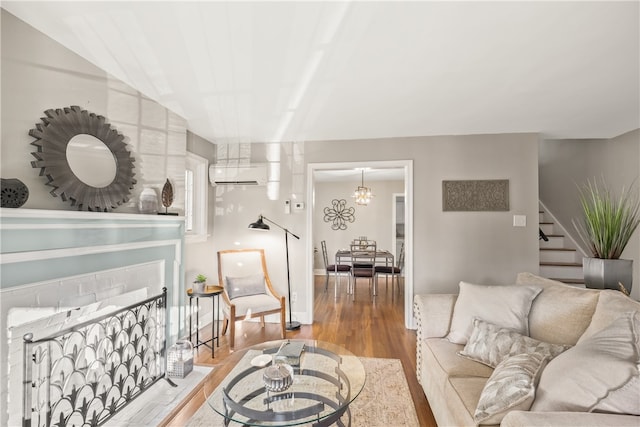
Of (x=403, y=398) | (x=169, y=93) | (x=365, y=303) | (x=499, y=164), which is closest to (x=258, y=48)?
(x=169, y=93)

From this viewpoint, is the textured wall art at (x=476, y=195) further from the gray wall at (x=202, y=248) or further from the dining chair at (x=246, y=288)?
the gray wall at (x=202, y=248)

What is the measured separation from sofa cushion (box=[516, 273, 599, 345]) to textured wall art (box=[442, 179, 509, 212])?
1717mm

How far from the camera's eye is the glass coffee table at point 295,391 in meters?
1.40

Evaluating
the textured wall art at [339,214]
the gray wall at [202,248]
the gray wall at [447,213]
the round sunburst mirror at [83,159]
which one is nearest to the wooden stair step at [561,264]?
the gray wall at [447,213]

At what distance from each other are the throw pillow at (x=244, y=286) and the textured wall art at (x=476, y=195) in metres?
2.49

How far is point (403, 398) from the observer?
2105 millimetres

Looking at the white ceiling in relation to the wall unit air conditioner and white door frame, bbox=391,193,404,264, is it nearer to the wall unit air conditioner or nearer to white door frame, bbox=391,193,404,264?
the wall unit air conditioner

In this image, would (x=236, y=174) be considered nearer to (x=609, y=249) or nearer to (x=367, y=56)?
(x=367, y=56)

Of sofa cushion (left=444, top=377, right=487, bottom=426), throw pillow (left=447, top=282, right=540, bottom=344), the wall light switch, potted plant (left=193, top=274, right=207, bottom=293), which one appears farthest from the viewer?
the wall light switch

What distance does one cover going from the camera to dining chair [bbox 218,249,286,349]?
306 cm

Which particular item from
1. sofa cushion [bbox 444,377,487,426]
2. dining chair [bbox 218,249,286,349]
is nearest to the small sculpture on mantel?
dining chair [bbox 218,249,286,349]

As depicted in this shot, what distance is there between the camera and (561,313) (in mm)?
1700

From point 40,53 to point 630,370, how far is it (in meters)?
3.18

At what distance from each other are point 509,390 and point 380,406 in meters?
1.11
